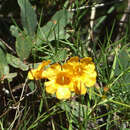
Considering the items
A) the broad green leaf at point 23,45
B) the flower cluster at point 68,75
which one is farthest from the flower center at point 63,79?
the broad green leaf at point 23,45

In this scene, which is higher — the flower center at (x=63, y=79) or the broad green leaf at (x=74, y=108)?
the flower center at (x=63, y=79)

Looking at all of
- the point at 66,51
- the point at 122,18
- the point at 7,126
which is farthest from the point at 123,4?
the point at 7,126

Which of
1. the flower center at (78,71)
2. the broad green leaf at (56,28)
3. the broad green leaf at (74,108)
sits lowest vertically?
the broad green leaf at (74,108)

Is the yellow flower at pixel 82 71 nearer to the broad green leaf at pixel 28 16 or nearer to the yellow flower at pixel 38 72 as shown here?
the yellow flower at pixel 38 72

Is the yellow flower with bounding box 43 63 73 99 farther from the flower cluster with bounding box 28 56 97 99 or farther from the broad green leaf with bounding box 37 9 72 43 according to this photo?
the broad green leaf with bounding box 37 9 72 43

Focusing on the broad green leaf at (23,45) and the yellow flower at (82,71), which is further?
the broad green leaf at (23,45)

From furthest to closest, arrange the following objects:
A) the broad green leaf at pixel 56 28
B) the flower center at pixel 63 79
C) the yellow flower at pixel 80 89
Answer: the broad green leaf at pixel 56 28, the flower center at pixel 63 79, the yellow flower at pixel 80 89
